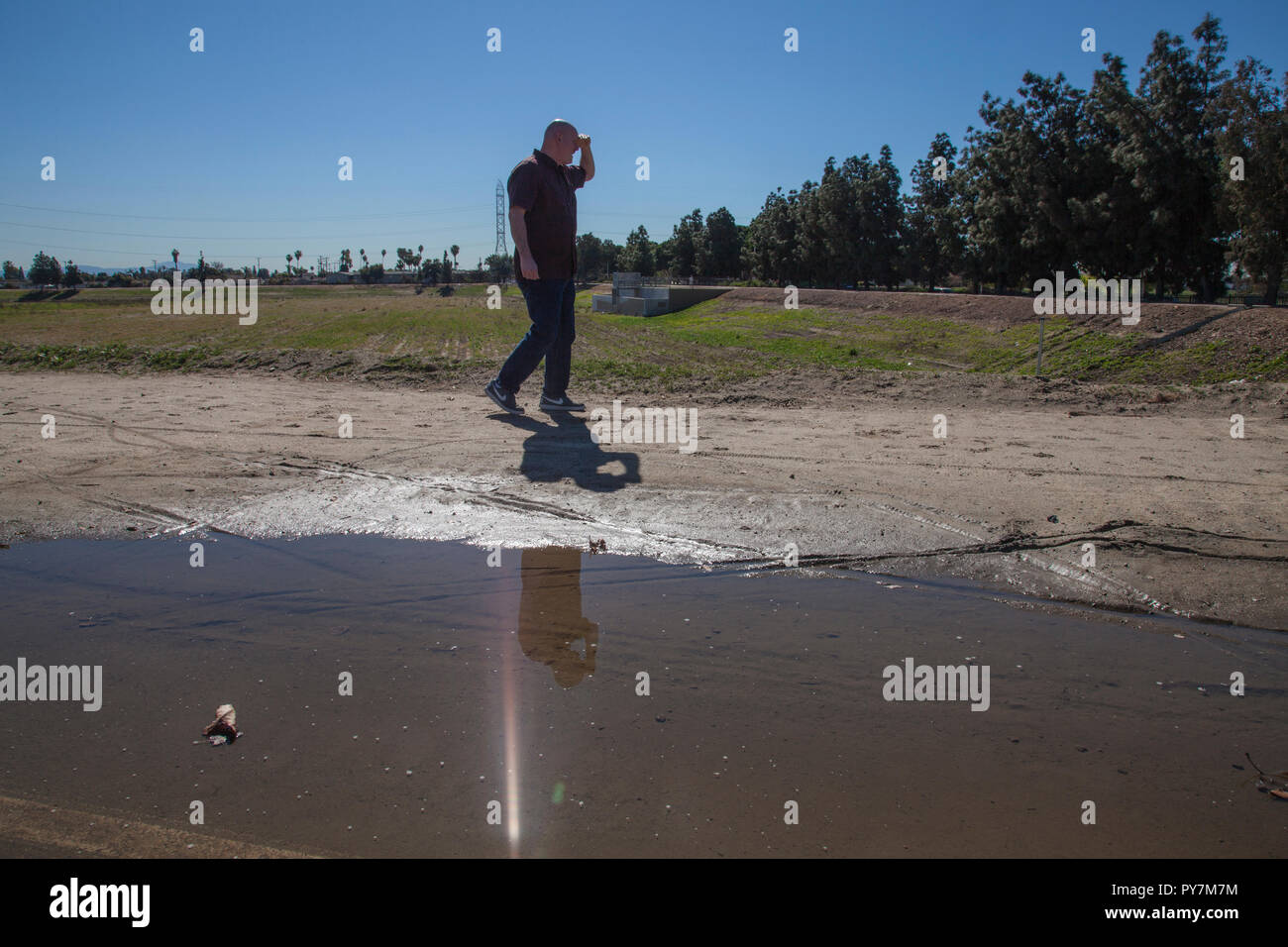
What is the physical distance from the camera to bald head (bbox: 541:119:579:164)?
8.42m

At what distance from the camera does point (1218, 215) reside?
888 inches

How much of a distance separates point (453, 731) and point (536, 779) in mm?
472

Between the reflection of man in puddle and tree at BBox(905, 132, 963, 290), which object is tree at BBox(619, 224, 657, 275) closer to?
tree at BBox(905, 132, 963, 290)

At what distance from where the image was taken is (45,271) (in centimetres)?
8525

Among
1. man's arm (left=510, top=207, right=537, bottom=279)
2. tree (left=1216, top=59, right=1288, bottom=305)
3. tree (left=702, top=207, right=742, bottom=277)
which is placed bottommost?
man's arm (left=510, top=207, right=537, bottom=279)

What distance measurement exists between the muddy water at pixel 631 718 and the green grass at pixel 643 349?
22.4ft

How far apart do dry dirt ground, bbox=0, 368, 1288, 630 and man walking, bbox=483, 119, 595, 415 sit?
54cm

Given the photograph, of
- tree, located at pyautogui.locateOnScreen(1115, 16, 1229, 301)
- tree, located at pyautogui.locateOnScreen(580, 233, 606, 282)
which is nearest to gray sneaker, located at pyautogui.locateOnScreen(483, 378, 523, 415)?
tree, located at pyautogui.locateOnScreen(1115, 16, 1229, 301)

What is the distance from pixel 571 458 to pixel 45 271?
332 ft

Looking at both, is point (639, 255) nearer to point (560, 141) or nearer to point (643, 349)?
point (643, 349)

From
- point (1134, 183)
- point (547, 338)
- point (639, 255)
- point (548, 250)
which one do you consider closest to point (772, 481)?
point (547, 338)

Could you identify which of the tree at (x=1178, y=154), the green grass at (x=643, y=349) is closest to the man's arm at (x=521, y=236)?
the green grass at (x=643, y=349)

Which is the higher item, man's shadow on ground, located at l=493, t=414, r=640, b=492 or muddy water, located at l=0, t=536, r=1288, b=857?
man's shadow on ground, located at l=493, t=414, r=640, b=492

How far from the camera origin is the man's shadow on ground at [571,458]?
6.62m
